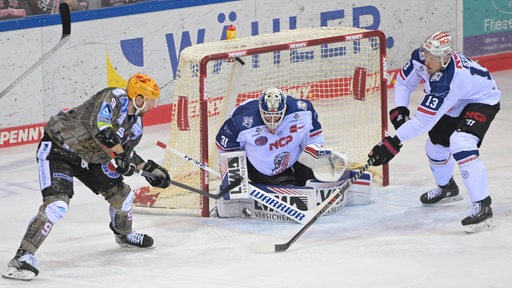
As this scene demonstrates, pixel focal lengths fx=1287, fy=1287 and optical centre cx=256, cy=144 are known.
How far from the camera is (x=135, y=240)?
747 centimetres

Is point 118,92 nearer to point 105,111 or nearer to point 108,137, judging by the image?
point 105,111

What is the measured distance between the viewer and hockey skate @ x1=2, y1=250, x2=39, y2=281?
22.4 feet

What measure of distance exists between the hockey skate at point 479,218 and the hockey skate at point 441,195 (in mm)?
696

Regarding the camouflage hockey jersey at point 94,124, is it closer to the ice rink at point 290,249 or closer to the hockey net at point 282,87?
the ice rink at point 290,249

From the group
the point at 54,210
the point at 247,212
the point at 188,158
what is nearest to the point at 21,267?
the point at 54,210

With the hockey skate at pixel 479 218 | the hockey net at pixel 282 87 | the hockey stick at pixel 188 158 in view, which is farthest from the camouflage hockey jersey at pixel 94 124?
the hockey skate at pixel 479 218

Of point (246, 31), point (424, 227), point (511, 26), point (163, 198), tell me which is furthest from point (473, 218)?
point (511, 26)

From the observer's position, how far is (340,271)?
6.96m

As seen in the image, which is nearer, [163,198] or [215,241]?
[215,241]

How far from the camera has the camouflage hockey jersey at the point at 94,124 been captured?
6898 millimetres

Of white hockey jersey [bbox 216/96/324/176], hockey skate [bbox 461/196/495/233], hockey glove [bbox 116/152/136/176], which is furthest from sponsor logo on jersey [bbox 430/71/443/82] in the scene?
hockey glove [bbox 116/152/136/176]

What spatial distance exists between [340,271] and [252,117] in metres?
1.40

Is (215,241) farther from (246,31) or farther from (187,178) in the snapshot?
(246,31)

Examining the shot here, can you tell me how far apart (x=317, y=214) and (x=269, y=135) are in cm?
70
